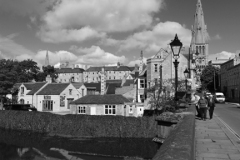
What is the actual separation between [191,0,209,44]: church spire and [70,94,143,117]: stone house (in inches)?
4530

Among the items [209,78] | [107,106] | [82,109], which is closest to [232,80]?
[209,78]

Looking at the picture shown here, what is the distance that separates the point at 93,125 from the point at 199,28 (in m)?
125

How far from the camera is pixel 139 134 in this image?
118ft

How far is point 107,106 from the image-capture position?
40781 millimetres

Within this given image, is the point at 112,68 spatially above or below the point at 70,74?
above

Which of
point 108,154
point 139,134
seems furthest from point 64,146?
point 139,134

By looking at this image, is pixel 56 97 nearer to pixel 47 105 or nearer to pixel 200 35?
pixel 47 105

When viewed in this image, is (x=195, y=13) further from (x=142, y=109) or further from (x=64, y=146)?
(x=64, y=146)

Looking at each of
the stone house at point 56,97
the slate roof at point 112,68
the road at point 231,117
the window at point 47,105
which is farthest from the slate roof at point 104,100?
the slate roof at point 112,68

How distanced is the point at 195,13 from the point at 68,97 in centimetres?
12326

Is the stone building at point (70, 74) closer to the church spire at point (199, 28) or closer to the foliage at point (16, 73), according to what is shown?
the foliage at point (16, 73)

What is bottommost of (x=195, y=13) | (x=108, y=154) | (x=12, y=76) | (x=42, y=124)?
(x=108, y=154)

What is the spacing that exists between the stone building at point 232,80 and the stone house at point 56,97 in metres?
42.4

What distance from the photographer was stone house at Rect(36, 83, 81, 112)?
49188 mm
